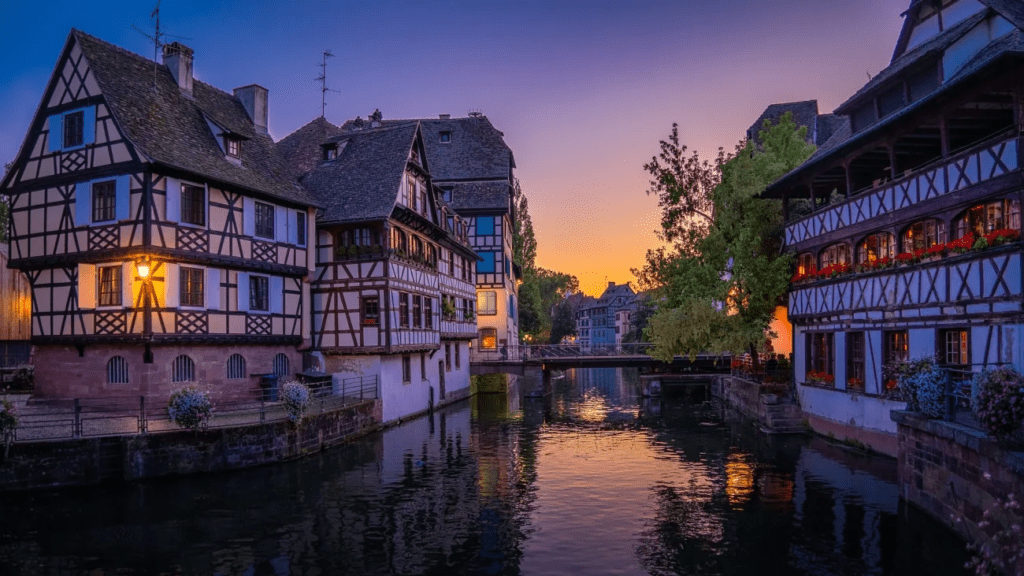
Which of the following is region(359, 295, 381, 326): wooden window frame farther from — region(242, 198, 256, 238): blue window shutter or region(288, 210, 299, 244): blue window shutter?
region(242, 198, 256, 238): blue window shutter

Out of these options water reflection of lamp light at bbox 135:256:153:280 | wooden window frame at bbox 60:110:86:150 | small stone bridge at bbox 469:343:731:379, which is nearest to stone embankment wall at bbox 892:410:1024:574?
water reflection of lamp light at bbox 135:256:153:280

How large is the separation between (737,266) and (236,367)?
67.4 feet

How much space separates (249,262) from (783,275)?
21017 mm

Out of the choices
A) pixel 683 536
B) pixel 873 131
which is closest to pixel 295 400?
pixel 683 536

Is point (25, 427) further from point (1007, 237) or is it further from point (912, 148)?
point (912, 148)

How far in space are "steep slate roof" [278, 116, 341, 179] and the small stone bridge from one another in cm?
1797

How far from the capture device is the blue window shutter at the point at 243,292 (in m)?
27.2

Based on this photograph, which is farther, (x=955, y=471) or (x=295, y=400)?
(x=295, y=400)

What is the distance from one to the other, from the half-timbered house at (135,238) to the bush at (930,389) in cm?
2078

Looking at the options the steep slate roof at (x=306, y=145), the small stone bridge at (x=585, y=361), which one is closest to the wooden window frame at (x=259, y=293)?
the steep slate roof at (x=306, y=145)

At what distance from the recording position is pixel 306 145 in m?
38.0

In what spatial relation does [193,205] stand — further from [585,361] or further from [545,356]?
[545,356]

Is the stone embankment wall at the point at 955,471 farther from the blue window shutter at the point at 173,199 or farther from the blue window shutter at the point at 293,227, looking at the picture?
the blue window shutter at the point at 293,227

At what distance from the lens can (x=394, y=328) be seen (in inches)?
1257
